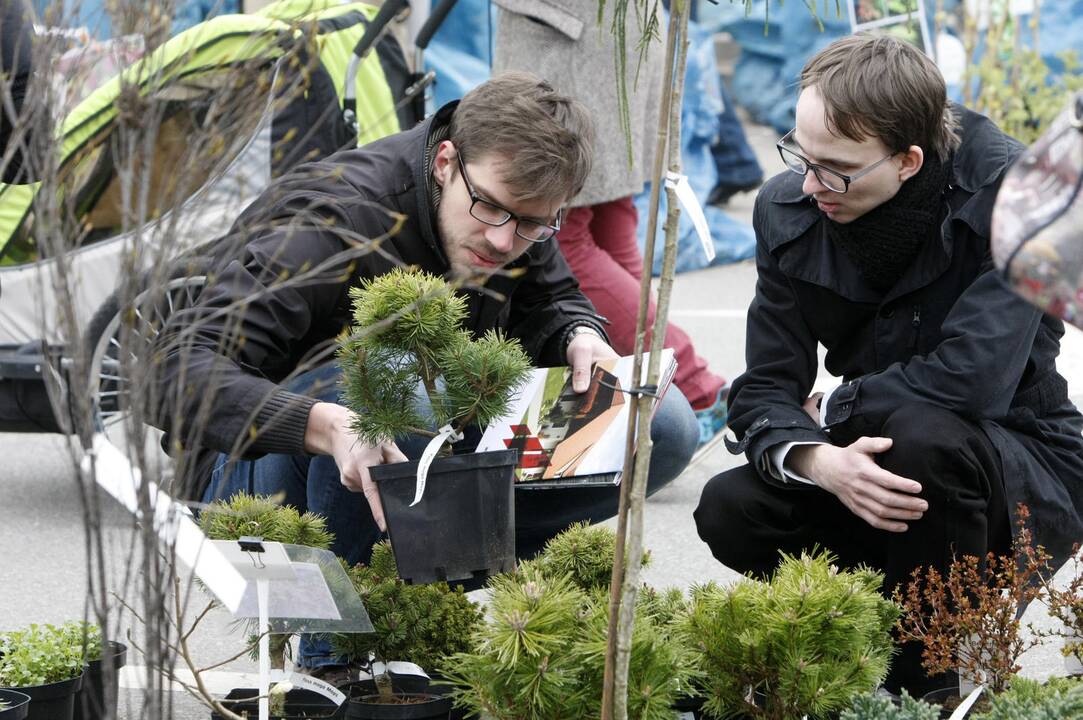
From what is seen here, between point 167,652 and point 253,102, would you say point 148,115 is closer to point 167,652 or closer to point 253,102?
point 253,102

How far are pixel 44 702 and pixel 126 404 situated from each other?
86cm

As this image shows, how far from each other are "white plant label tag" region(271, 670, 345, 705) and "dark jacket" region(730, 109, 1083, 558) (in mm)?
912

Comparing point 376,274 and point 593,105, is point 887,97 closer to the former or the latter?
point 376,274

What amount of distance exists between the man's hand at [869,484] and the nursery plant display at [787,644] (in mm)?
376

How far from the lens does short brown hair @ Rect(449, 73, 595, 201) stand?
2.49 m

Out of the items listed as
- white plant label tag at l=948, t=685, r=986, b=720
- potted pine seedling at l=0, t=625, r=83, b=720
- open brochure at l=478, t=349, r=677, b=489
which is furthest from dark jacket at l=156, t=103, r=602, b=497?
white plant label tag at l=948, t=685, r=986, b=720

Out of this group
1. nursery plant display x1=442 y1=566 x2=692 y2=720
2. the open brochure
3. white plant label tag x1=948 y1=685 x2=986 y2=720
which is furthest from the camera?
the open brochure

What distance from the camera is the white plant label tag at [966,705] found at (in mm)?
1877

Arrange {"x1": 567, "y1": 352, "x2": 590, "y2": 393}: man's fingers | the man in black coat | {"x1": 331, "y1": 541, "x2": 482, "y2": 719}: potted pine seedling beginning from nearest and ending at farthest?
{"x1": 331, "y1": 541, "x2": 482, "y2": 719}: potted pine seedling
the man in black coat
{"x1": 567, "y1": 352, "x2": 590, "y2": 393}: man's fingers

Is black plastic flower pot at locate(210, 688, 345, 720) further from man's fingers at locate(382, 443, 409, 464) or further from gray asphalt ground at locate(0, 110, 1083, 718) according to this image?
man's fingers at locate(382, 443, 409, 464)

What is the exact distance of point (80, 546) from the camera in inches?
155

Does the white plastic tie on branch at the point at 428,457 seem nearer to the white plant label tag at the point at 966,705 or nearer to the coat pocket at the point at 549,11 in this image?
the white plant label tag at the point at 966,705

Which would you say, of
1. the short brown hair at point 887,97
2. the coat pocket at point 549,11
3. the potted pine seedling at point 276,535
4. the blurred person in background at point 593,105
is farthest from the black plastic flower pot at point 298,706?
the coat pocket at point 549,11

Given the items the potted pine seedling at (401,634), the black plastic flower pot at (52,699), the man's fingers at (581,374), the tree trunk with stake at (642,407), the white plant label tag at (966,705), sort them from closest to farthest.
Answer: the tree trunk with stake at (642,407) → the white plant label tag at (966,705) → the black plastic flower pot at (52,699) → the potted pine seedling at (401,634) → the man's fingers at (581,374)
